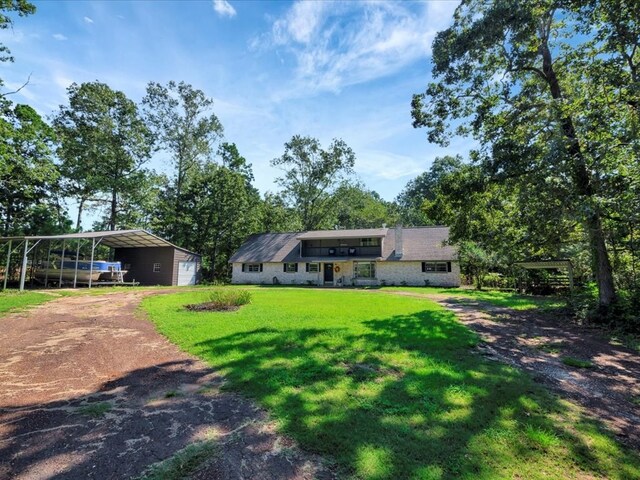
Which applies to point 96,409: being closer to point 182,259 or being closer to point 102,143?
point 182,259

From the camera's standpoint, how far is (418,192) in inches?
2643

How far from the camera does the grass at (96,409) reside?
12.3 ft

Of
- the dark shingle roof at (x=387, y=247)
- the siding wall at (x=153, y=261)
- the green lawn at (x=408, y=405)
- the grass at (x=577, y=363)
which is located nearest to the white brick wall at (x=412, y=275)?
the dark shingle roof at (x=387, y=247)

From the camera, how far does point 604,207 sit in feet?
28.1

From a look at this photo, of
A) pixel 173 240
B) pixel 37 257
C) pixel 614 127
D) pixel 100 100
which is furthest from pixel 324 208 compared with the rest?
pixel 614 127

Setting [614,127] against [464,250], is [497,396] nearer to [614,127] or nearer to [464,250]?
[614,127]

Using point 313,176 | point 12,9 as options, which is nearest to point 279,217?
point 313,176

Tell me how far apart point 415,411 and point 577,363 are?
4.08 metres

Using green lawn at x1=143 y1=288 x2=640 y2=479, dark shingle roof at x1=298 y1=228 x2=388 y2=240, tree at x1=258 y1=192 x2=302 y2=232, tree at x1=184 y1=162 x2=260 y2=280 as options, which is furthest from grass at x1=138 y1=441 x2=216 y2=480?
tree at x1=258 y1=192 x2=302 y2=232

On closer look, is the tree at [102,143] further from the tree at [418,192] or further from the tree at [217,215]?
the tree at [418,192]

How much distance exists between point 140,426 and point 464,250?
896 inches

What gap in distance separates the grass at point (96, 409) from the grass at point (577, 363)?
23.9 ft

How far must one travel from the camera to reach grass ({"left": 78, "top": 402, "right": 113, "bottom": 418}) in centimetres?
375

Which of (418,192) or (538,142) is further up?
(418,192)
